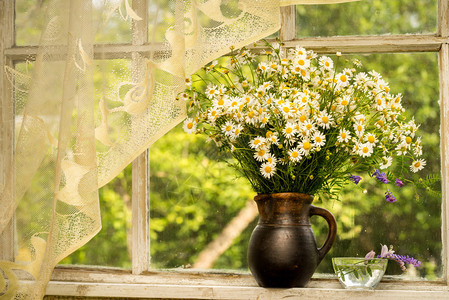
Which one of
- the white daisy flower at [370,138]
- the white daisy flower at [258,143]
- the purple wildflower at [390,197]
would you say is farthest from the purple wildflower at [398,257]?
the white daisy flower at [258,143]

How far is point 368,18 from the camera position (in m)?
1.58

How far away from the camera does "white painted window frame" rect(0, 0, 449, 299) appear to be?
4.46 ft

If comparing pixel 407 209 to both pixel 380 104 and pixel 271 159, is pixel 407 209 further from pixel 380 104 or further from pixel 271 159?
pixel 271 159

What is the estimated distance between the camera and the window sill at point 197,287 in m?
1.35

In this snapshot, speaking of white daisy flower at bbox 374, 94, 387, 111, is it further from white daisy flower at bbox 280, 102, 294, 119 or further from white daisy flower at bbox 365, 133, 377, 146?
white daisy flower at bbox 280, 102, 294, 119

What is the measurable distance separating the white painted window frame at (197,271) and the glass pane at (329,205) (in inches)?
1.2

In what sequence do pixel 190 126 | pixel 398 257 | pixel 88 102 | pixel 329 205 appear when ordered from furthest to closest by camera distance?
pixel 329 205 → pixel 398 257 → pixel 190 126 → pixel 88 102

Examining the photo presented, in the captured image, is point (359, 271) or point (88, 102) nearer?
point (88, 102)

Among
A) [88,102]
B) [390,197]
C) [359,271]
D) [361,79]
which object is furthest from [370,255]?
[88,102]

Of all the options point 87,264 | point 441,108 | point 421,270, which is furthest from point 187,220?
point 441,108

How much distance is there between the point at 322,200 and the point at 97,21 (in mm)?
821

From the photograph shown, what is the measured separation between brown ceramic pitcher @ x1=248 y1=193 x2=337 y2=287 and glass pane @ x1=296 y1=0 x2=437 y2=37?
572 millimetres

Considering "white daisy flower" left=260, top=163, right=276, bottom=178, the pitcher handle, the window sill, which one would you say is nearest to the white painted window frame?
Answer: the window sill

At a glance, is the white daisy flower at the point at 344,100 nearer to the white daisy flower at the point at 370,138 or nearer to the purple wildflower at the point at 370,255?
the white daisy flower at the point at 370,138
